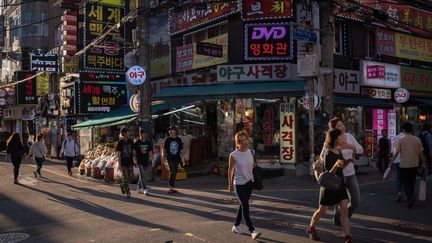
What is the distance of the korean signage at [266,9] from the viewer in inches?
646

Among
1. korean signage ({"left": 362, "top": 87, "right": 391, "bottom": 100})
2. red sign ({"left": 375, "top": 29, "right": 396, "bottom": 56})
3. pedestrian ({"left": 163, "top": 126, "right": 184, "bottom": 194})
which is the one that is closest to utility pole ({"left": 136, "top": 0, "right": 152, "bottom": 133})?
pedestrian ({"left": 163, "top": 126, "right": 184, "bottom": 194})

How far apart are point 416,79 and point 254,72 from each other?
9486mm

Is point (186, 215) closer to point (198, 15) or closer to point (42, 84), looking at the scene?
point (198, 15)

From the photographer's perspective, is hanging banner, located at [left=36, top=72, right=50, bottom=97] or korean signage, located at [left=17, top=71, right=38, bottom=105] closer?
hanging banner, located at [left=36, top=72, right=50, bottom=97]

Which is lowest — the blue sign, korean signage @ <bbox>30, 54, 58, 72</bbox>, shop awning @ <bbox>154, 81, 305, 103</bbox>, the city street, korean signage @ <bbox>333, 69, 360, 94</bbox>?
the city street

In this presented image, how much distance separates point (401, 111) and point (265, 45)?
8.86 m

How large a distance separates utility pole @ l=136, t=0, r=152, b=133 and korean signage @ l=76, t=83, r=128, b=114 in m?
10.8

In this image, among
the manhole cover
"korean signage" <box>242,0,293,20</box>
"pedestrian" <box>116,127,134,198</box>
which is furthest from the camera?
"korean signage" <box>242,0,293,20</box>

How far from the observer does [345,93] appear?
18500mm

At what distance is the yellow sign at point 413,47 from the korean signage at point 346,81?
3477mm

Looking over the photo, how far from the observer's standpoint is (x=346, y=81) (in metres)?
18.5

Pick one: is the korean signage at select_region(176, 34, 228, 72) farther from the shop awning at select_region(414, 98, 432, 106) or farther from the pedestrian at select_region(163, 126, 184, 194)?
the shop awning at select_region(414, 98, 432, 106)

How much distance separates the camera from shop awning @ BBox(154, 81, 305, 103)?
49.5 ft

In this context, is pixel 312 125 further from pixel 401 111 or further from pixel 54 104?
pixel 54 104
